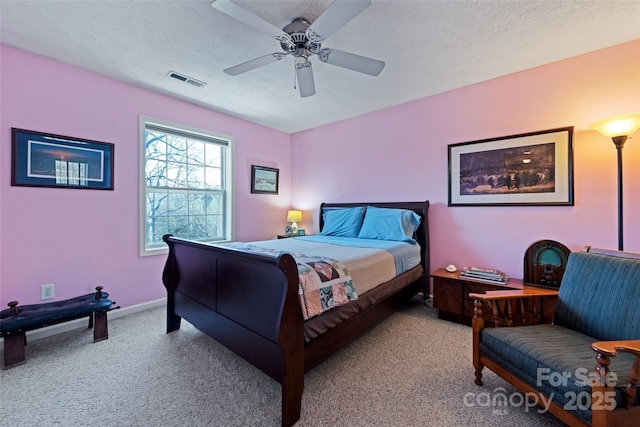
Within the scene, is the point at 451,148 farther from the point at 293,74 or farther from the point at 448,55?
the point at 293,74

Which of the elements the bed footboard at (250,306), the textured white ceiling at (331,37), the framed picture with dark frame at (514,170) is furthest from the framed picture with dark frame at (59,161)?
the framed picture with dark frame at (514,170)

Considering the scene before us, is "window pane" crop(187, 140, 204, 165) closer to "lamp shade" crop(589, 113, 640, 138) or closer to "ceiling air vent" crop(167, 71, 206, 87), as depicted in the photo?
"ceiling air vent" crop(167, 71, 206, 87)

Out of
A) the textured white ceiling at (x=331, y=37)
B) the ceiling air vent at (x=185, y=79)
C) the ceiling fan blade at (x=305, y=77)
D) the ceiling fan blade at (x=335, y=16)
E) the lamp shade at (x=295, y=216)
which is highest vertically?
the ceiling air vent at (x=185, y=79)

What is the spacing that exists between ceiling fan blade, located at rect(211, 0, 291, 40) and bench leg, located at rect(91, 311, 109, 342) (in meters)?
2.59

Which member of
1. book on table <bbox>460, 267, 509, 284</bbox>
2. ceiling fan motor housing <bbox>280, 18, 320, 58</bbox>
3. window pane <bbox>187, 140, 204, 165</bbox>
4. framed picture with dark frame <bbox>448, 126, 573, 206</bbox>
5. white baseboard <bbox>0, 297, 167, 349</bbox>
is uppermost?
ceiling fan motor housing <bbox>280, 18, 320, 58</bbox>

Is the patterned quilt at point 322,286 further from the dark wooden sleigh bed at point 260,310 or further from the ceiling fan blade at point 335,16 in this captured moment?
the ceiling fan blade at point 335,16

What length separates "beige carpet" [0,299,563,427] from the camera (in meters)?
1.46

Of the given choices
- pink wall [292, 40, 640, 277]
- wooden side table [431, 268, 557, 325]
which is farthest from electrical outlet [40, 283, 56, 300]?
wooden side table [431, 268, 557, 325]

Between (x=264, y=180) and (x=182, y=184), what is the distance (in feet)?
4.20

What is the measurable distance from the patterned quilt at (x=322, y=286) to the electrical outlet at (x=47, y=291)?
89.1 inches

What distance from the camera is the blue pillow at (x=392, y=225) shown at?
3057 millimetres

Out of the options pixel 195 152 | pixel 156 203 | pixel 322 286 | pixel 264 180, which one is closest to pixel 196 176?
pixel 195 152

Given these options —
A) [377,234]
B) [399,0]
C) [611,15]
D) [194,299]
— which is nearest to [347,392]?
[194,299]

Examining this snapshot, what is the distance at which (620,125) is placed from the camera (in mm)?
1941
